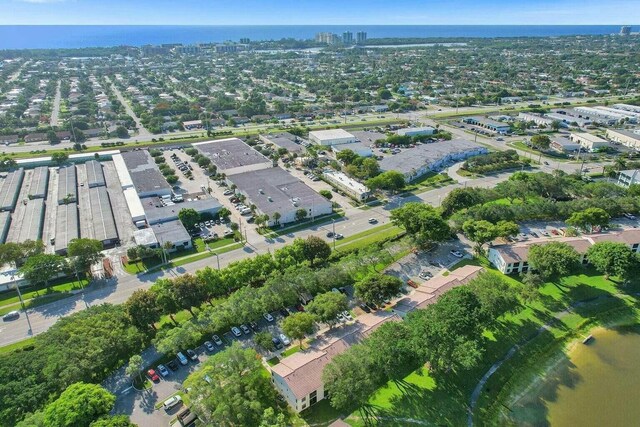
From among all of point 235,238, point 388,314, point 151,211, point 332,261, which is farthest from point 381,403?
point 151,211

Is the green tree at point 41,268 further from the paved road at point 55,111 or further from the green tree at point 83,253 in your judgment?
the paved road at point 55,111

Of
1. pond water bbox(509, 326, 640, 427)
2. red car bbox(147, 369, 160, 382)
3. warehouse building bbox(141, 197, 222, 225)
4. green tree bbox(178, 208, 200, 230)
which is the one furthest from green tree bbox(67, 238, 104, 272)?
pond water bbox(509, 326, 640, 427)

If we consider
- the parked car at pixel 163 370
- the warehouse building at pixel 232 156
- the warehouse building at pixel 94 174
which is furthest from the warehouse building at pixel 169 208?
the parked car at pixel 163 370

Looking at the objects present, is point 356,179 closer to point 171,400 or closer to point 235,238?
point 235,238

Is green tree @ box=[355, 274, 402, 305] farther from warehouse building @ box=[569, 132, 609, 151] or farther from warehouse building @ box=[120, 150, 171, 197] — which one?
warehouse building @ box=[569, 132, 609, 151]

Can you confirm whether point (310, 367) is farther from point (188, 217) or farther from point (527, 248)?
point (188, 217)
